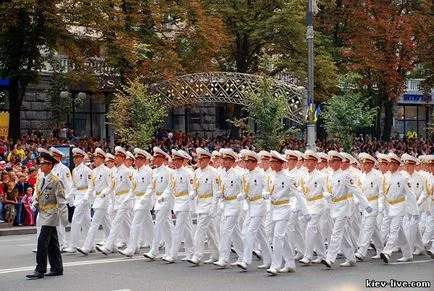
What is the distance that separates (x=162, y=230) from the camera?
17.8 meters

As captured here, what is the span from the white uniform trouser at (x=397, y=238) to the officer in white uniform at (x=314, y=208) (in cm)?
113

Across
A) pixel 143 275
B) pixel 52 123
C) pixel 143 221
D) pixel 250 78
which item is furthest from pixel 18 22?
pixel 143 275

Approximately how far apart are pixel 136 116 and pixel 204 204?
648 inches

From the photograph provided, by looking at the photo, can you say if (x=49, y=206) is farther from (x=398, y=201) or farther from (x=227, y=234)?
(x=398, y=201)

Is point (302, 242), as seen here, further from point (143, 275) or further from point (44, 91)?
point (44, 91)

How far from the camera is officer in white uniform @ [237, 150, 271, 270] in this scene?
52.4ft

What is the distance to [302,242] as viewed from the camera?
57.6 feet

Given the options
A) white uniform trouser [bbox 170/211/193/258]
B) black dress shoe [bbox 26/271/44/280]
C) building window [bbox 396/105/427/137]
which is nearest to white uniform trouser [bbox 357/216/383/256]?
white uniform trouser [bbox 170/211/193/258]

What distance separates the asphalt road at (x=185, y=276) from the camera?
14.3m

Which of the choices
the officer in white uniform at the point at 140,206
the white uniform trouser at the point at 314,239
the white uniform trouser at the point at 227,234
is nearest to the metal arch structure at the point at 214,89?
the officer in white uniform at the point at 140,206

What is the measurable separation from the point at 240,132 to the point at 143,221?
85.7 ft

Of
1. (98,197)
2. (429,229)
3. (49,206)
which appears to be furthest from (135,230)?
(429,229)

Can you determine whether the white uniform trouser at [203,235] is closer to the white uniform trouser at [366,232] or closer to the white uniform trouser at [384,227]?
the white uniform trouser at [366,232]

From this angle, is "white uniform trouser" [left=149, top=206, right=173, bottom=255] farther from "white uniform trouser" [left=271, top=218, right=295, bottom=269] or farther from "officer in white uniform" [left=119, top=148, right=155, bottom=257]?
"white uniform trouser" [left=271, top=218, right=295, bottom=269]
